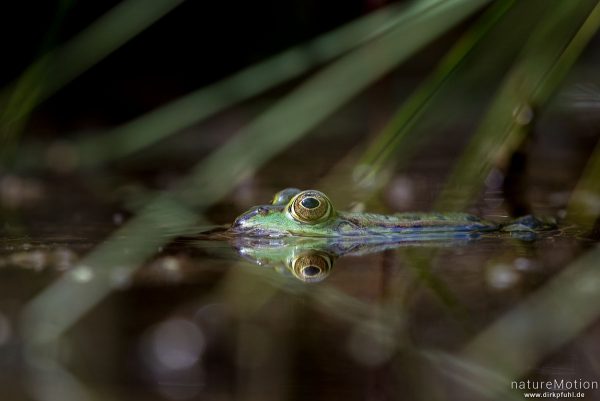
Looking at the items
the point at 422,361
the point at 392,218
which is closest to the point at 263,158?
the point at 392,218

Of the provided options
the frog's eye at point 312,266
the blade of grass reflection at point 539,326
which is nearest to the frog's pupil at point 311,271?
the frog's eye at point 312,266

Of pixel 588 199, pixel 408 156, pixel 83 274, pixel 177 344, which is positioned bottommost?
pixel 177 344

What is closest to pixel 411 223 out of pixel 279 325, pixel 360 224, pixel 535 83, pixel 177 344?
pixel 360 224

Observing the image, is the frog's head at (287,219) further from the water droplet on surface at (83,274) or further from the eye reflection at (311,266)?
the water droplet on surface at (83,274)

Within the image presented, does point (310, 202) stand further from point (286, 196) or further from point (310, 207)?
point (286, 196)

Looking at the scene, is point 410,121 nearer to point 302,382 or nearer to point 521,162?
point 302,382

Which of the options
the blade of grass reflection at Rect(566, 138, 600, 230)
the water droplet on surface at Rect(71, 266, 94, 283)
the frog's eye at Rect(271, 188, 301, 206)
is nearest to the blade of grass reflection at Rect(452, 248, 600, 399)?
the blade of grass reflection at Rect(566, 138, 600, 230)
